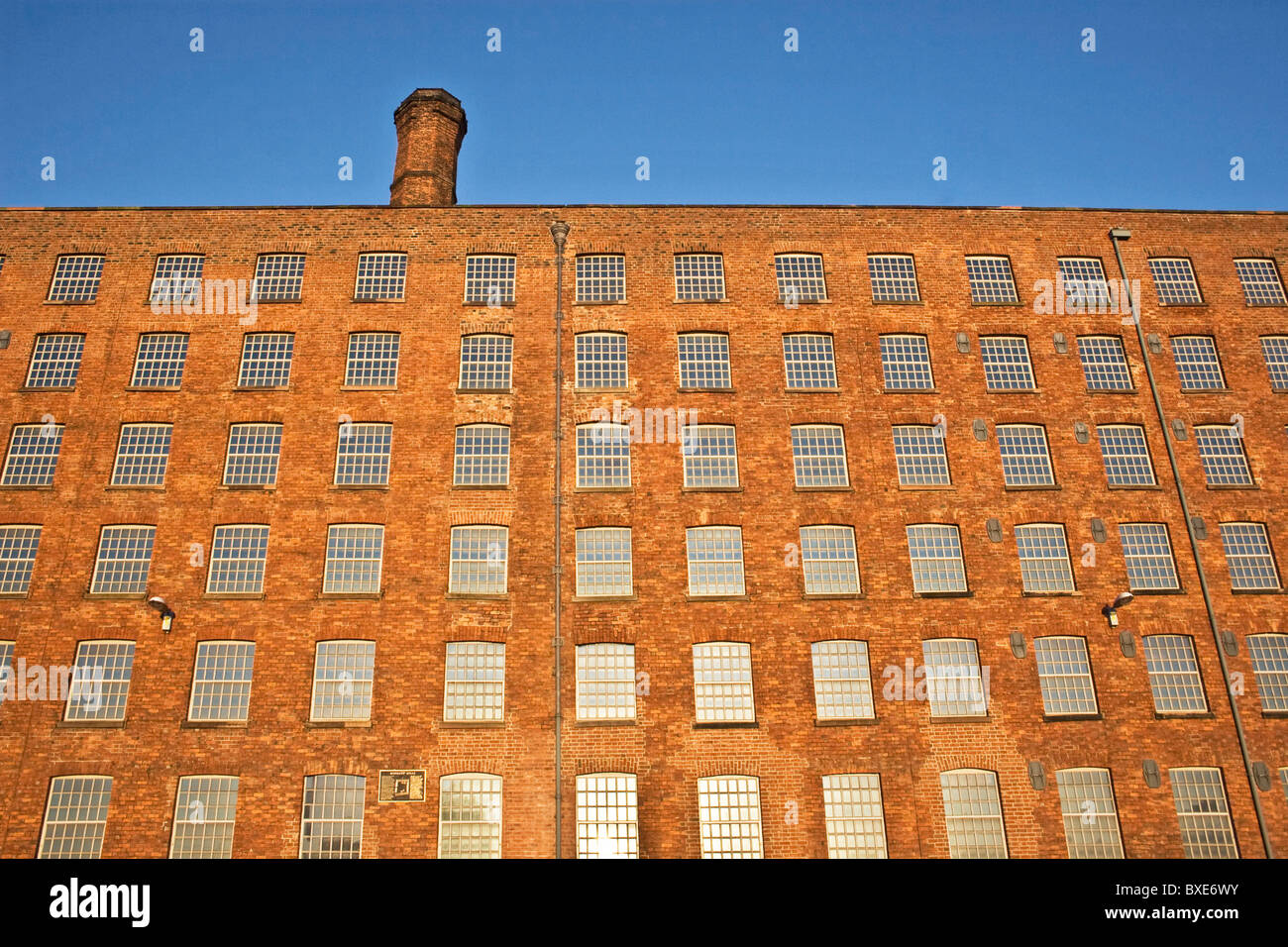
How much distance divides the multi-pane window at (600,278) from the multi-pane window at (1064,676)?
16.1 metres

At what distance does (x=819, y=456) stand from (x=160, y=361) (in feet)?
66.5

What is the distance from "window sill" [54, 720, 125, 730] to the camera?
21.7 m

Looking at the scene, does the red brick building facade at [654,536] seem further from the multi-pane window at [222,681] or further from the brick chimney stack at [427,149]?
the brick chimney stack at [427,149]

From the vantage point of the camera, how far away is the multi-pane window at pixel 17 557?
2325 centimetres

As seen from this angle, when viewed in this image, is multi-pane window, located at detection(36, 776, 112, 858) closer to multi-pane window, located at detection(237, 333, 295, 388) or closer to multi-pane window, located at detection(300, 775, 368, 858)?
multi-pane window, located at detection(300, 775, 368, 858)

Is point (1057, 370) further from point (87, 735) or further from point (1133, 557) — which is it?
point (87, 735)

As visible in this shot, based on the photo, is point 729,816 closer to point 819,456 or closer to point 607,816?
point 607,816

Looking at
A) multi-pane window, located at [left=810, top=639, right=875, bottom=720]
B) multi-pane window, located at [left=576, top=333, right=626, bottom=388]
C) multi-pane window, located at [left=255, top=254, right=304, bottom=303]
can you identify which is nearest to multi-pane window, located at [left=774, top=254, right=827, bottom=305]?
multi-pane window, located at [left=576, top=333, right=626, bottom=388]

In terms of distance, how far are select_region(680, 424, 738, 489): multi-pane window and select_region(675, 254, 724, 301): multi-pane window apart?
4.60 metres

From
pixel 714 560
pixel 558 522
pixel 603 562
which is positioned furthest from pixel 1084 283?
pixel 558 522


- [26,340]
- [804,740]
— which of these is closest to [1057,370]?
[804,740]

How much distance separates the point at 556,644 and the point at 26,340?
19145 millimetres

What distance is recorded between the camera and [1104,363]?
26766mm

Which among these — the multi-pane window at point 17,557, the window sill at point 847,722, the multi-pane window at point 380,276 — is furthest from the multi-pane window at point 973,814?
the multi-pane window at point 17,557
